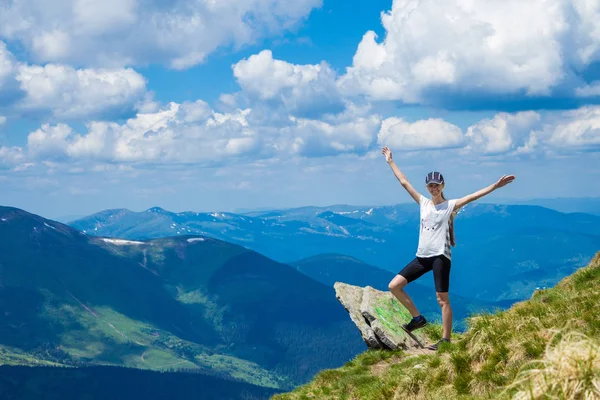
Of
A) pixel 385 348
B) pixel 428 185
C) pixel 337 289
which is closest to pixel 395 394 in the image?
pixel 428 185

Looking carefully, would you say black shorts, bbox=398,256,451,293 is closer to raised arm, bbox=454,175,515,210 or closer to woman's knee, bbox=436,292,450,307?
woman's knee, bbox=436,292,450,307

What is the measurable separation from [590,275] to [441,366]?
915 cm

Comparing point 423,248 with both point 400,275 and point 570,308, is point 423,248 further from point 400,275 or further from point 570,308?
point 570,308

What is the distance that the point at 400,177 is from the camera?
58.1 ft

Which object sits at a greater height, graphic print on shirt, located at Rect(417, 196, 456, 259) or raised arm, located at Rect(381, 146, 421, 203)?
raised arm, located at Rect(381, 146, 421, 203)

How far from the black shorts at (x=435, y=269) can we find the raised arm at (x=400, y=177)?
6.20 feet

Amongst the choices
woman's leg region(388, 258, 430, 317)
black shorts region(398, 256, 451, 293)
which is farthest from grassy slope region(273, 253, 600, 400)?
woman's leg region(388, 258, 430, 317)

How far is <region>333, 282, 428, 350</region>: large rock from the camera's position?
72.5 ft

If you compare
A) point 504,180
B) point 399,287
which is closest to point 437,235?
point 399,287

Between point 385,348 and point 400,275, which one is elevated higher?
point 400,275

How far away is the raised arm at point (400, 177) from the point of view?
55.2ft

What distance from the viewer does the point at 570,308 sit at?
45.3 feet

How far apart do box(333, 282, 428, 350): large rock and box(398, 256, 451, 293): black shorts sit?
6.06 m

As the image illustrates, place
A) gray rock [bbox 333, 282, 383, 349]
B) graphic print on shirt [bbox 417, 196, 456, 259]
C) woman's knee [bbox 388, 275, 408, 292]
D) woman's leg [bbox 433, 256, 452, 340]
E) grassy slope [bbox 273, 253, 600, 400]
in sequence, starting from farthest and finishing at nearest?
gray rock [bbox 333, 282, 383, 349]
woman's knee [bbox 388, 275, 408, 292]
woman's leg [bbox 433, 256, 452, 340]
graphic print on shirt [bbox 417, 196, 456, 259]
grassy slope [bbox 273, 253, 600, 400]
